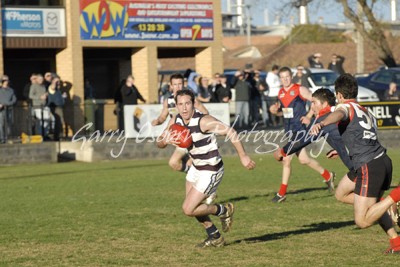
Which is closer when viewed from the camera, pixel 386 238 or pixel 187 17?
pixel 386 238

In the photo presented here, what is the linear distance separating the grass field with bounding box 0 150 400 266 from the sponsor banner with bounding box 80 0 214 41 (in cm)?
1019

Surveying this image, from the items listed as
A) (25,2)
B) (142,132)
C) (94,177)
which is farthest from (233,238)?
(25,2)

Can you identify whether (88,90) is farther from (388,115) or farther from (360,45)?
(360,45)

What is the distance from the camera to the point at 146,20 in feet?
103

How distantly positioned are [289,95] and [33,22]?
1499 centimetres

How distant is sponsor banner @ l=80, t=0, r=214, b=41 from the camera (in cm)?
3022

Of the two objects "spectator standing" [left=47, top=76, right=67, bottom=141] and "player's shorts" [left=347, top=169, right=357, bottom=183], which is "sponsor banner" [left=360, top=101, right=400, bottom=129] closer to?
"spectator standing" [left=47, top=76, right=67, bottom=141]

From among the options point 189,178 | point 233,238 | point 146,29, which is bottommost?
point 233,238

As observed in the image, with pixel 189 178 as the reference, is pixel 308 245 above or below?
below

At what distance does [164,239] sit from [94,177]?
968 cm

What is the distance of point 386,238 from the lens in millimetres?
11281

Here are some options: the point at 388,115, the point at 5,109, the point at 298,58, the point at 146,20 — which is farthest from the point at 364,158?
the point at 298,58

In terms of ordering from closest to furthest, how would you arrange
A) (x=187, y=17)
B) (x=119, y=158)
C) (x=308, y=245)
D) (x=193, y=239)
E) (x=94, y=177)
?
(x=308, y=245), (x=193, y=239), (x=94, y=177), (x=119, y=158), (x=187, y=17)

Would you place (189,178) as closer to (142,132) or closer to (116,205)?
(116,205)
